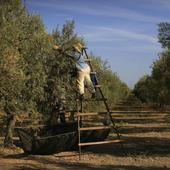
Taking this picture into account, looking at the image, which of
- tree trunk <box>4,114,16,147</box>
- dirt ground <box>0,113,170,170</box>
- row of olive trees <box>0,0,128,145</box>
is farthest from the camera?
tree trunk <box>4,114,16,147</box>

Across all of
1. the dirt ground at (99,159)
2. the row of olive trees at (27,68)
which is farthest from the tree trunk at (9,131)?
the dirt ground at (99,159)

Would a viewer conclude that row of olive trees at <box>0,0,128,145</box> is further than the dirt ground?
Yes

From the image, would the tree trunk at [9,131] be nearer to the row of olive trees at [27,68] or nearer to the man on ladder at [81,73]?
the row of olive trees at [27,68]

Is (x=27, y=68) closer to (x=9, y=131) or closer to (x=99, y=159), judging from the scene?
(x=9, y=131)

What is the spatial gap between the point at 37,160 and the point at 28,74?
3892mm

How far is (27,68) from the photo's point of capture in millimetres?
19438

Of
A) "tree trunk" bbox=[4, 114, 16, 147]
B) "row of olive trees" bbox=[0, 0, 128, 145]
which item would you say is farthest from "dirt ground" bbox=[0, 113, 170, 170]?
"row of olive trees" bbox=[0, 0, 128, 145]

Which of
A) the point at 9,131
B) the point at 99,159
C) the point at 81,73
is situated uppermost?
the point at 81,73

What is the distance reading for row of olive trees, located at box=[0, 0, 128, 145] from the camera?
17.6 meters

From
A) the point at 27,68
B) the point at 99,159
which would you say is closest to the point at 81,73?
the point at 27,68

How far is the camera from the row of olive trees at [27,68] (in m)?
17.6

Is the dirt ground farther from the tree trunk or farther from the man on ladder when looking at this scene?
the man on ladder

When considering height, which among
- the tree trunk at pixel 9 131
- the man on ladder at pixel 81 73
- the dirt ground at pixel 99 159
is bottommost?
the dirt ground at pixel 99 159

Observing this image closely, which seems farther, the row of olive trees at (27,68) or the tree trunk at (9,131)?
the tree trunk at (9,131)
